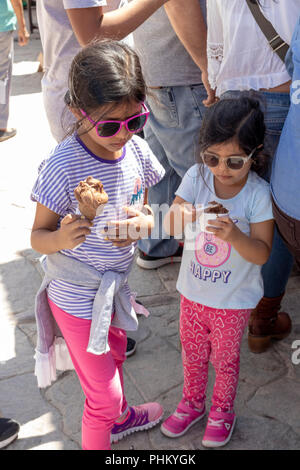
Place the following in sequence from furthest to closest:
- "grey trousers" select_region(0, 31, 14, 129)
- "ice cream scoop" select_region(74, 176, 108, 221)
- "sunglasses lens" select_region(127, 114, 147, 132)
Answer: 1. "grey trousers" select_region(0, 31, 14, 129)
2. "sunglasses lens" select_region(127, 114, 147, 132)
3. "ice cream scoop" select_region(74, 176, 108, 221)

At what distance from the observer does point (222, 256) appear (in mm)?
2207

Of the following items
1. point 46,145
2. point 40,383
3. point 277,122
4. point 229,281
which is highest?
point 277,122

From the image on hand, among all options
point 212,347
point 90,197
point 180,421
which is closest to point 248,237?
point 212,347

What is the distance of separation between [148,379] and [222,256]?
0.88m

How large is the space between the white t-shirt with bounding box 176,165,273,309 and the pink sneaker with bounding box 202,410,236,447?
495 millimetres

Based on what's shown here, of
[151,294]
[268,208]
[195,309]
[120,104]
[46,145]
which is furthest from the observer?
[46,145]

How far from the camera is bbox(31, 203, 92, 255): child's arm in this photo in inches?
72.0

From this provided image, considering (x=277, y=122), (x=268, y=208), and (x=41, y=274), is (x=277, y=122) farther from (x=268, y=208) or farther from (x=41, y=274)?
(x=41, y=274)

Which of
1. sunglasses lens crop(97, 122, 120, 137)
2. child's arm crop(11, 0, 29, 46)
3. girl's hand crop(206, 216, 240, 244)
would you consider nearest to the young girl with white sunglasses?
girl's hand crop(206, 216, 240, 244)

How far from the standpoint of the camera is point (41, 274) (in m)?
3.78

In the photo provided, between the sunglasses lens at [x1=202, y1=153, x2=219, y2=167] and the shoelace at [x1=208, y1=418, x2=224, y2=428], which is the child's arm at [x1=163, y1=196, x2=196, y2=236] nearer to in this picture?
the sunglasses lens at [x1=202, y1=153, x2=219, y2=167]

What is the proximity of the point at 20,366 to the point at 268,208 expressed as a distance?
4.96ft

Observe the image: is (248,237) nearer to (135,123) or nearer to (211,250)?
(211,250)
